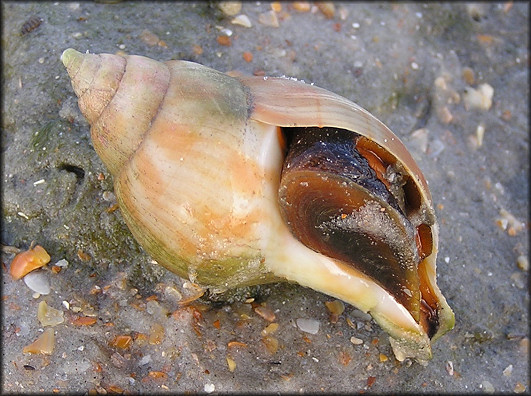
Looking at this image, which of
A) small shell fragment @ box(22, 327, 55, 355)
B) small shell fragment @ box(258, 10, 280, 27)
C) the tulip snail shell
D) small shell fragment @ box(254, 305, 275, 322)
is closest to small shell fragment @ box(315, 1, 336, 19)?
small shell fragment @ box(258, 10, 280, 27)

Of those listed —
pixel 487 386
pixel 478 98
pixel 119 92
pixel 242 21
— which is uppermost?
pixel 119 92

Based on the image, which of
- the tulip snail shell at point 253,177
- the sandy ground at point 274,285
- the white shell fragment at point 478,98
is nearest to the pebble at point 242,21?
the sandy ground at point 274,285

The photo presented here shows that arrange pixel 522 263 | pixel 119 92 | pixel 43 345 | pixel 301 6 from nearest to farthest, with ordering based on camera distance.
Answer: pixel 119 92 → pixel 43 345 → pixel 522 263 → pixel 301 6

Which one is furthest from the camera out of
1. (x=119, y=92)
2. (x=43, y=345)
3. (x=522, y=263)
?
(x=522, y=263)

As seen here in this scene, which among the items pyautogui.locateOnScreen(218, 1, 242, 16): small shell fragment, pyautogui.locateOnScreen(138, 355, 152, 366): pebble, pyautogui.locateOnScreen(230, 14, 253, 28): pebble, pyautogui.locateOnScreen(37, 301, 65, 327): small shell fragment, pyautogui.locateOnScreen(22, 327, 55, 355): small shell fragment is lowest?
pyautogui.locateOnScreen(138, 355, 152, 366): pebble

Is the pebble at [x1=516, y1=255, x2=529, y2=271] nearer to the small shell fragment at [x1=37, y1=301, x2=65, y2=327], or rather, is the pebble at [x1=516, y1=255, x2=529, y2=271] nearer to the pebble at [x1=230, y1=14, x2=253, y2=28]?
the pebble at [x1=230, y1=14, x2=253, y2=28]

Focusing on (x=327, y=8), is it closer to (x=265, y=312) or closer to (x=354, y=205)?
(x=354, y=205)

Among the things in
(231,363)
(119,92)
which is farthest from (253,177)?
(231,363)

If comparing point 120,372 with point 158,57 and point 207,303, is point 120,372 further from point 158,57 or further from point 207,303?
point 158,57
